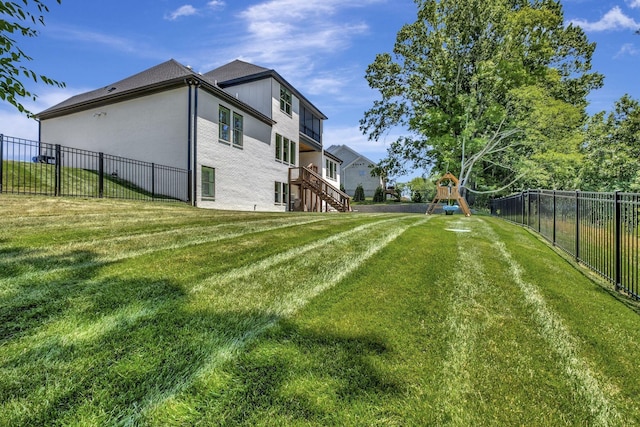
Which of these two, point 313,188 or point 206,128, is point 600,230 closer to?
point 206,128

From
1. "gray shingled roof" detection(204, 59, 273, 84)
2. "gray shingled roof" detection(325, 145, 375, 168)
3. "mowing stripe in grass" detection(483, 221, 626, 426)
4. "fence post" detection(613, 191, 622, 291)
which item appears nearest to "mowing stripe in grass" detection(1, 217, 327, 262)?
"mowing stripe in grass" detection(483, 221, 626, 426)

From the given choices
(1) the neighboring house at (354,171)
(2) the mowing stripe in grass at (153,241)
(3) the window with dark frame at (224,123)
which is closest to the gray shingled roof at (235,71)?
(3) the window with dark frame at (224,123)

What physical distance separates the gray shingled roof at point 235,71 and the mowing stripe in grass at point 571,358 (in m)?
17.2

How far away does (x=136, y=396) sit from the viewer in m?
1.75

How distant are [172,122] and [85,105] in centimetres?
592

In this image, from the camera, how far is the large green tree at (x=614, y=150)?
20.3 m

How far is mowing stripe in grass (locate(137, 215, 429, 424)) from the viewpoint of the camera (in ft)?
6.45

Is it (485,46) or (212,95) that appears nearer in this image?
(212,95)

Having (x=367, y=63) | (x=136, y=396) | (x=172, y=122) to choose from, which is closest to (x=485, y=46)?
(x=367, y=63)

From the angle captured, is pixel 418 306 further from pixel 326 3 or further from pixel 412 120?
pixel 412 120

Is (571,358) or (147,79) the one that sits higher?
(147,79)

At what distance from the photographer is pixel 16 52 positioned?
4.75m

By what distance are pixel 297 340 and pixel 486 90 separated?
24.6m

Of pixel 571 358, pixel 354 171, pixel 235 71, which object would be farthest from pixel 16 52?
pixel 354 171
